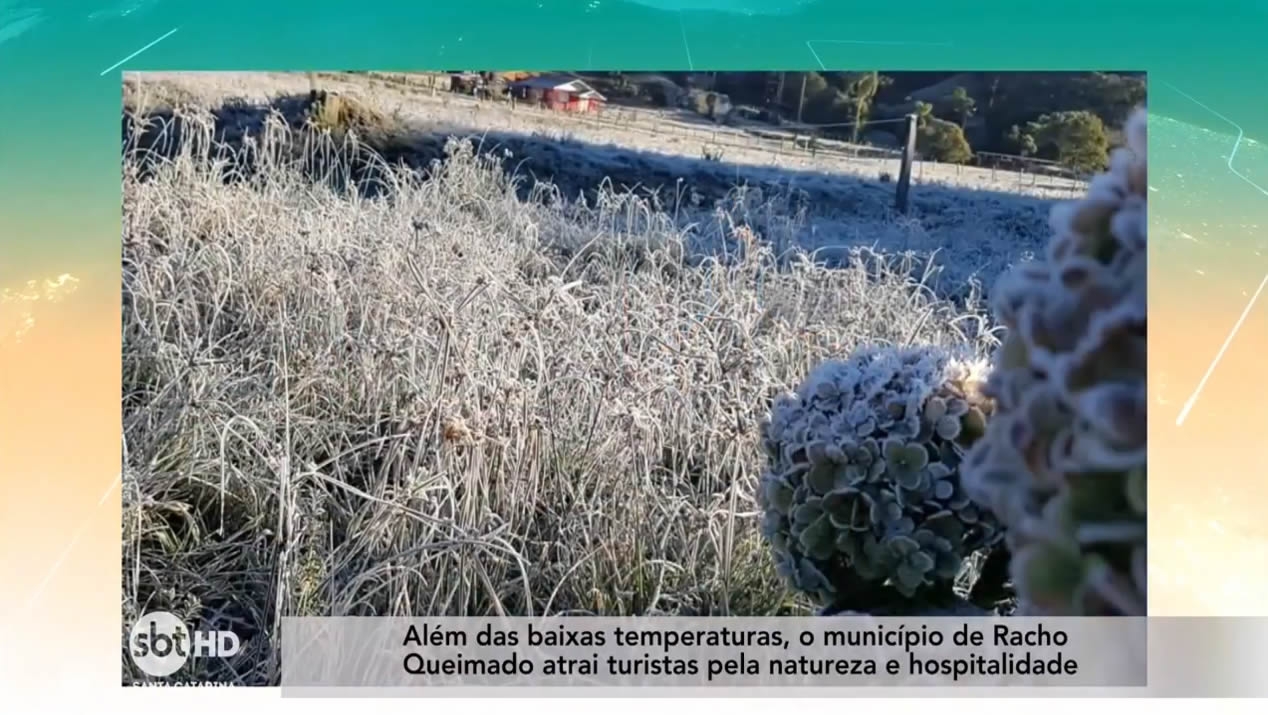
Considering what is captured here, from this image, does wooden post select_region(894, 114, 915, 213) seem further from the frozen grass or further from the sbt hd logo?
the sbt hd logo

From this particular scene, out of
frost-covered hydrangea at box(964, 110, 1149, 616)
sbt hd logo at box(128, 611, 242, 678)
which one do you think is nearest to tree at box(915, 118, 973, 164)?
frost-covered hydrangea at box(964, 110, 1149, 616)

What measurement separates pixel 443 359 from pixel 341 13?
2.56 ft

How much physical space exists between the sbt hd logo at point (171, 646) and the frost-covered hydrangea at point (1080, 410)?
68.0 inches

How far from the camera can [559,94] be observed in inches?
98.6

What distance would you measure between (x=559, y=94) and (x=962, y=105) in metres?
0.90

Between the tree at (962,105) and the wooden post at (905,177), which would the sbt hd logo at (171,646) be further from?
the tree at (962,105)

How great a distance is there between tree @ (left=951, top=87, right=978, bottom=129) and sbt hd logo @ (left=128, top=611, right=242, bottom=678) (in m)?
1.98

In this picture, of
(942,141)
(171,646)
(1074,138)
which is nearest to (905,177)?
(942,141)

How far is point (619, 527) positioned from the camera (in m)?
2.51

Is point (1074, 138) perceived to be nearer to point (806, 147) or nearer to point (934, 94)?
point (934, 94)

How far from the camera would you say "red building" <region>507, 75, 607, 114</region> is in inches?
97.7
